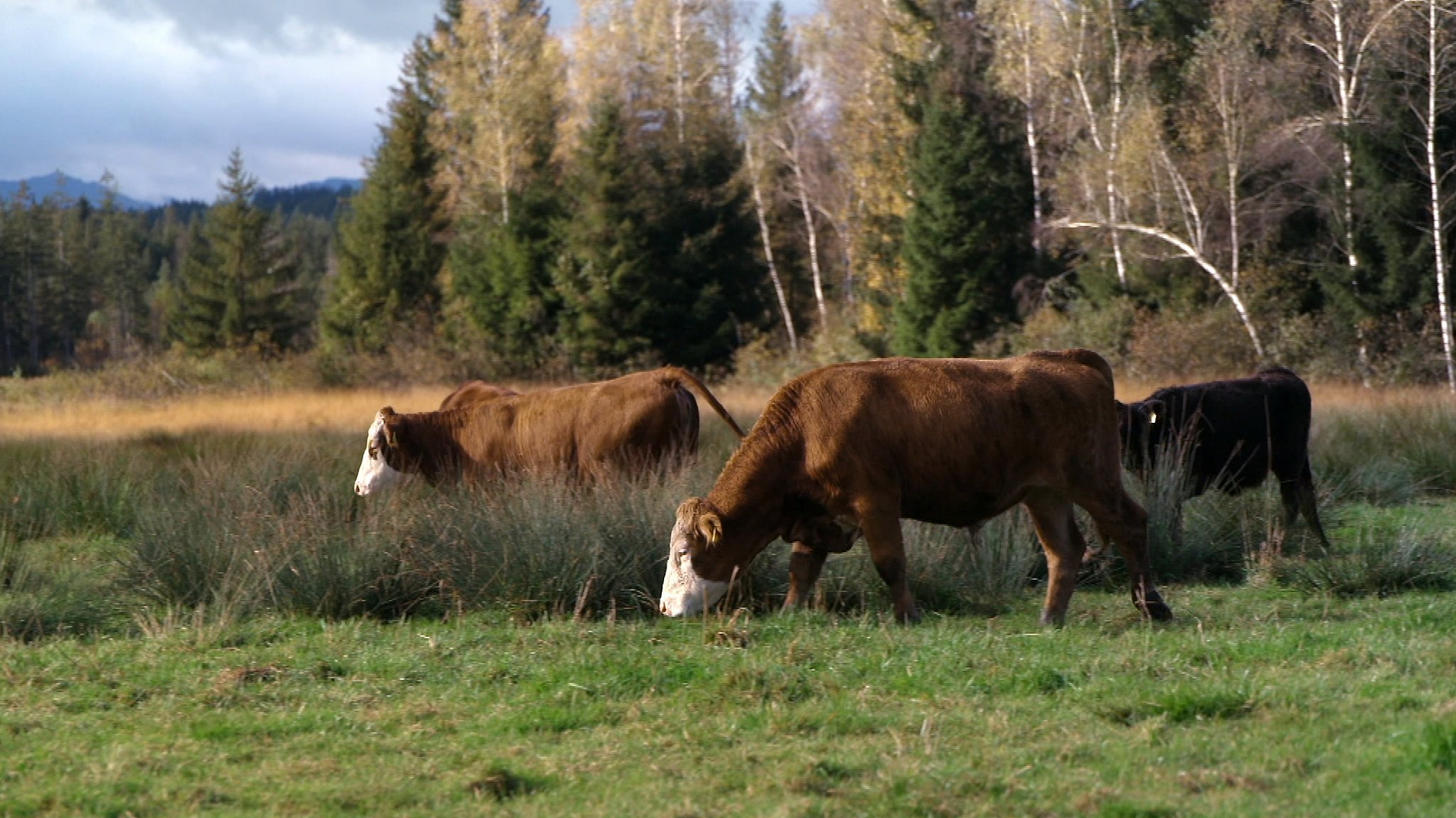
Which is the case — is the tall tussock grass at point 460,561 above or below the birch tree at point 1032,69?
below

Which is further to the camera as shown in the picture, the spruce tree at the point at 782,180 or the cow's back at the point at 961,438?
the spruce tree at the point at 782,180

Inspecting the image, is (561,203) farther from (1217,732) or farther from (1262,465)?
(1217,732)

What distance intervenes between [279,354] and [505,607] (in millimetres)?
42991

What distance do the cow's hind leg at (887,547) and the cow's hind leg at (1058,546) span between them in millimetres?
806

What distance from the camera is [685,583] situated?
8.43 m

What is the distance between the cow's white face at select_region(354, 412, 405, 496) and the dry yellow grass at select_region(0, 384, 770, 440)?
6.71 m

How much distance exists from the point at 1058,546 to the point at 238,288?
48.2 m

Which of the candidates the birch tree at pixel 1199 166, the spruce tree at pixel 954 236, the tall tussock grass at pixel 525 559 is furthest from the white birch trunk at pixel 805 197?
the tall tussock grass at pixel 525 559

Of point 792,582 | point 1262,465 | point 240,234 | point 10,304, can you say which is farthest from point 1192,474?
point 10,304

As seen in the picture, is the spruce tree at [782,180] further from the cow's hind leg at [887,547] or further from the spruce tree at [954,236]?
the cow's hind leg at [887,547]

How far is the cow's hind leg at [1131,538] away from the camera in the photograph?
27.0ft

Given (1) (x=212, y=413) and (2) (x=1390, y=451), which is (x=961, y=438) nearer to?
(2) (x=1390, y=451)

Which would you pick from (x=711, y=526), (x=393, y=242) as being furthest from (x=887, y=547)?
(x=393, y=242)

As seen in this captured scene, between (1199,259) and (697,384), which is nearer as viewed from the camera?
(697,384)
